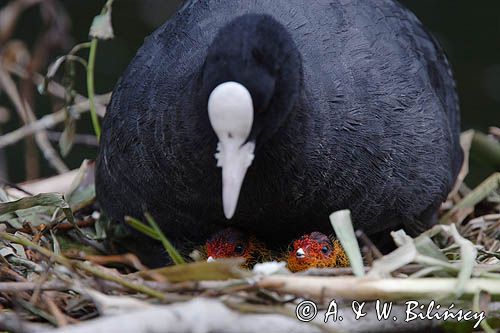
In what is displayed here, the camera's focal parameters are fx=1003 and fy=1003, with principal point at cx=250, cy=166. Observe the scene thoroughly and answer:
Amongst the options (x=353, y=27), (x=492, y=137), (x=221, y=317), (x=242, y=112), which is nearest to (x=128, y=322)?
(x=221, y=317)

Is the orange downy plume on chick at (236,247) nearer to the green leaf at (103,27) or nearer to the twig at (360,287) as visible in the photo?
the twig at (360,287)

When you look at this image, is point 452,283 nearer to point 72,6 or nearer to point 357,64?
point 357,64

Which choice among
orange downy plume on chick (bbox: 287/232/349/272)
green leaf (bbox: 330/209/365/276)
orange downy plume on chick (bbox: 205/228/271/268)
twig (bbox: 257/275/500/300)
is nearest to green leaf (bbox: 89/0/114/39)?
orange downy plume on chick (bbox: 205/228/271/268)

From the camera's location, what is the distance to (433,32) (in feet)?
26.1

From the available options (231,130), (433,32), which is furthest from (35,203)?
(433,32)

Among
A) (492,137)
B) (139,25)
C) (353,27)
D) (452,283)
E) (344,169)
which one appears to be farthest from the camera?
(139,25)

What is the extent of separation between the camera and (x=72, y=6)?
8500 mm

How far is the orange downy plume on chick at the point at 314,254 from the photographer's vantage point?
3.20 meters

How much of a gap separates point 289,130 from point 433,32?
5.05 m

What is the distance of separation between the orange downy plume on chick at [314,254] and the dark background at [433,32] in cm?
365

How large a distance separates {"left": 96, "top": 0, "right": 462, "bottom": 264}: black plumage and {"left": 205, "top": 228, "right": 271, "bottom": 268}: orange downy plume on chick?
5cm

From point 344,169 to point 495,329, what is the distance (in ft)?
2.61

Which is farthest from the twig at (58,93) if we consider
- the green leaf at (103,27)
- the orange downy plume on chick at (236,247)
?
the orange downy plume on chick at (236,247)

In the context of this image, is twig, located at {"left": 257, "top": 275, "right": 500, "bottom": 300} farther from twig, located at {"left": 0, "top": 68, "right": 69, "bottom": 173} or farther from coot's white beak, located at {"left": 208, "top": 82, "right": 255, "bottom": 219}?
twig, located at {"left": 0, "top": 68, "right": 69, "bottom": 173}
